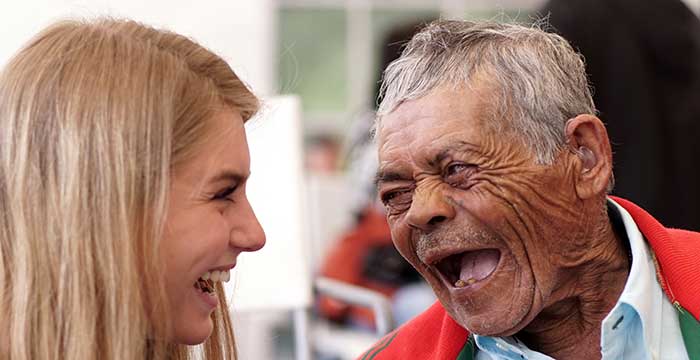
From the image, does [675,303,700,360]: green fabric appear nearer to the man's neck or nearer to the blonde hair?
the man's neck

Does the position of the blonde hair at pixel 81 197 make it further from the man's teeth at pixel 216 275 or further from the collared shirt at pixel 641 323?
the collared shirt at pixel 641 323

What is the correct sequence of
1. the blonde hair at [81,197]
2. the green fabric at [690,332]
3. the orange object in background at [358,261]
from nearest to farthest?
the blonde hair at [81,197], the green fabric at [690,332], the orange object in background at [358,261]

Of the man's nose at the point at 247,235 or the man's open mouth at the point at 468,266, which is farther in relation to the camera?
the man's open mouth at the point at 468,266

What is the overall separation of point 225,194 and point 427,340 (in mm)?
544

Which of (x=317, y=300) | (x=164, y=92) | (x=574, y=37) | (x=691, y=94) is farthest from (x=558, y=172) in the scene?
(x=317, y=300)

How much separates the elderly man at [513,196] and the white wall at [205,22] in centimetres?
215

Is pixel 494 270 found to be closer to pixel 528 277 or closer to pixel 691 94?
pixel 528 277

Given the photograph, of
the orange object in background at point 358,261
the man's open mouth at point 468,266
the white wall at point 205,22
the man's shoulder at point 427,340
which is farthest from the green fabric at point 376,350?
the white wall at point 205,22

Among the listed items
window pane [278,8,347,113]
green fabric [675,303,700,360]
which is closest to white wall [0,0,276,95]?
window pane [278,8,347,113]

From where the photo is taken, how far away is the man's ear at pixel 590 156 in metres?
1.83

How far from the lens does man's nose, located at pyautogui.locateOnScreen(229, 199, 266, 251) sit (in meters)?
1.70

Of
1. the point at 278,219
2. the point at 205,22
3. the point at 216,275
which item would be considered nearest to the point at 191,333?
the point at 216,275

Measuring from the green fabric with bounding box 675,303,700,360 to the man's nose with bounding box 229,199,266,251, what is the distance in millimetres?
680

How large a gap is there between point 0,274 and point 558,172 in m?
0.86
